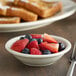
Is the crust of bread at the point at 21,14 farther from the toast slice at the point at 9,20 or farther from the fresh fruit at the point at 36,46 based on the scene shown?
the fresh fruit at the point at 36,46

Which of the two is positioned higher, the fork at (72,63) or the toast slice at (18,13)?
the fork at (72,63)

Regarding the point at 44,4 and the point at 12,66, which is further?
the point at 44,4

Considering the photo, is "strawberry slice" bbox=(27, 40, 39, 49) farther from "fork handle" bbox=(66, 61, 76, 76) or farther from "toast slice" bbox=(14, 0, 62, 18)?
"toast slice" bbox=(14, 0, 62, 18)

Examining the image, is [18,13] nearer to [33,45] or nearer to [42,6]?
[42,6]

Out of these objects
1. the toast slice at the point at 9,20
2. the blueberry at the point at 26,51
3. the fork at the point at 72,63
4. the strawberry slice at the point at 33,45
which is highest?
the strawberry slice at the point at 33,45

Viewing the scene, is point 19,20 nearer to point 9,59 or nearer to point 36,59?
point 9,59

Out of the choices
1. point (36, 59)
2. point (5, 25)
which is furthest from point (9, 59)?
point (5, 25)

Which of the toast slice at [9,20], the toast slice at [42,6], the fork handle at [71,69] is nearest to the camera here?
the fork handle at [71,69]

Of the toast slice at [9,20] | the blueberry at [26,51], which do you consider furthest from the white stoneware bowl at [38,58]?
the toast slice at [9,20]
